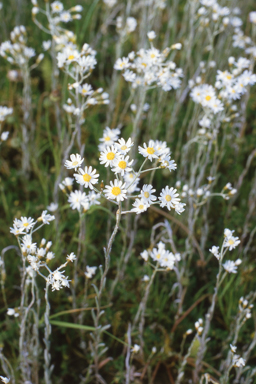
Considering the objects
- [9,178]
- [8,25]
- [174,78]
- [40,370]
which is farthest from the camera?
[8,25]

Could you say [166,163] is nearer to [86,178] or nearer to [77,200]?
[86,178]

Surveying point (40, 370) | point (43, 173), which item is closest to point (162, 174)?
point (43, 173)

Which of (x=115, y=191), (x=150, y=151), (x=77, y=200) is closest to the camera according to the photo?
(x=115, y=191)

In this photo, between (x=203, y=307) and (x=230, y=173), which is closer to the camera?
(x=203, y=307)

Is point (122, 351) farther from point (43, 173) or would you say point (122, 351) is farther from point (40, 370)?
point (43, 173)

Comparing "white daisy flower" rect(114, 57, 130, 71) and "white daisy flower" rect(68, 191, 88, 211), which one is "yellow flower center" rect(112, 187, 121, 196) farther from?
→ "white daisy flower" rect(114, 57, 130, 71)

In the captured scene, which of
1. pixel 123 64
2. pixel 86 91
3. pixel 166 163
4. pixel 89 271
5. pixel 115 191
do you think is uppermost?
pixel 123 64

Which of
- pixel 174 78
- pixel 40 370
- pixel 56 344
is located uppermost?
pixel 174 78

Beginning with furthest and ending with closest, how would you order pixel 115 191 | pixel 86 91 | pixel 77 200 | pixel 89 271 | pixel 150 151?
pixel 86 91 < pixel 89 271 < pixel 77 200 < pixel 150 151 < pixel 115 191

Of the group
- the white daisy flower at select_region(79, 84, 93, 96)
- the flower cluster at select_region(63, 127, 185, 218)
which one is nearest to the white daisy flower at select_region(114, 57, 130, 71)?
the white daisy flower at select_region(79, 84, 93, 96)

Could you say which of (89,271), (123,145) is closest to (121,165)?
(123,145)

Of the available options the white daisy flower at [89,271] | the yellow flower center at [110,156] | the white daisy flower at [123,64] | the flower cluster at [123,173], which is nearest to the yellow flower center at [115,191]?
the flower cluster at [123,173]
